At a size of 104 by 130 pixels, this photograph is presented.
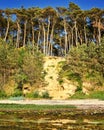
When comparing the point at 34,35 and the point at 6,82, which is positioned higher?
the point at 34,35

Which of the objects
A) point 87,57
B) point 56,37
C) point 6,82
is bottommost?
point 6,82

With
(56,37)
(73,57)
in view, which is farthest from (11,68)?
(56,37)

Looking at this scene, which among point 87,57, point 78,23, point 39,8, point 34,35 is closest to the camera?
point 87,57

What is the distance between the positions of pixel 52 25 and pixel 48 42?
7580 mm

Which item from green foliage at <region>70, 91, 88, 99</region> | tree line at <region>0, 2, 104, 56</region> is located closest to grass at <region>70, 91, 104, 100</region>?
green foliage at <region>70, 91, 88, 99</region>

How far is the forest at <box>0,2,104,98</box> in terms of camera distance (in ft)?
218

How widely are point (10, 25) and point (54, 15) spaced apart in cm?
1254

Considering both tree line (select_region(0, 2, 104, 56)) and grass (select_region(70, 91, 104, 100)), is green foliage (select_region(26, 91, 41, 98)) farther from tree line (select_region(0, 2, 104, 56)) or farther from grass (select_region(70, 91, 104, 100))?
tree line (select_region(0, 2, 104, 56))

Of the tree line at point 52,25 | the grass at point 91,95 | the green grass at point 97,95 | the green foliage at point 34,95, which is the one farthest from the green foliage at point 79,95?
the tree line at point 52,25

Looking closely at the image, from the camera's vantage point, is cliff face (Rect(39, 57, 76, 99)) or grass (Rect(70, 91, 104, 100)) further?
cliff face (Rect(39, 57, 76, 99))

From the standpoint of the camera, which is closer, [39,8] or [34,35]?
[39,8]

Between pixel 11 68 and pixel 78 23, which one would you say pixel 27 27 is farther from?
pixel 11 68

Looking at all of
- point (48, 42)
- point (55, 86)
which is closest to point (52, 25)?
point (48, 42)

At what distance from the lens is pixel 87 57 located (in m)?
67.0
